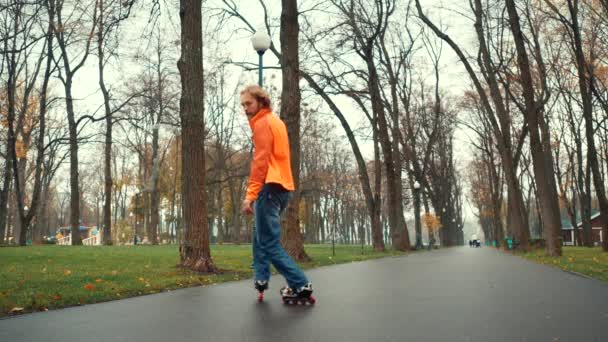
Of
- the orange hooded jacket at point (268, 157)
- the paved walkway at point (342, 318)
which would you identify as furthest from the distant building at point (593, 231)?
the orange hooded jacket at point (268, 157)

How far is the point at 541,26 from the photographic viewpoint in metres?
21.6

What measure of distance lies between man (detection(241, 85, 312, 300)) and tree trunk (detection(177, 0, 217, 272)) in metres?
4.15

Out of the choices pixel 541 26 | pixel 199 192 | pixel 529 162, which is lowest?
pixel 199 192

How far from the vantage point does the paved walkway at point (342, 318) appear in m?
3.36

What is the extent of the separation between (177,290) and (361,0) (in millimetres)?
19590

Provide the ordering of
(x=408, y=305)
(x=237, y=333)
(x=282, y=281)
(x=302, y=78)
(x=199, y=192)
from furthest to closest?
1. (x=302, y=78)
2. (x=199, y=192)
3. (x=282, y=281)
4. (x=408, y=305)
5. (x=237, y=333)

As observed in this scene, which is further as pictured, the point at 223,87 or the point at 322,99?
the point at 223,87

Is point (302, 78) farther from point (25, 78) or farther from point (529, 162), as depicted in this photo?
point (529, 162)

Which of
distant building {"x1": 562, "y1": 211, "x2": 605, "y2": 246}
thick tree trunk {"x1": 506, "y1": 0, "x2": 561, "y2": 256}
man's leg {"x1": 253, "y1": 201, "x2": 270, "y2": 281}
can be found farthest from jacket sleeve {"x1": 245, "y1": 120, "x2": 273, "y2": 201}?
distant building {"x1": 562, "y1": 211, "x2": 605, "y2": 246}

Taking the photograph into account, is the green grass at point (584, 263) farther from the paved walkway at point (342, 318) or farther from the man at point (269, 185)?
the man at point (269, 185)

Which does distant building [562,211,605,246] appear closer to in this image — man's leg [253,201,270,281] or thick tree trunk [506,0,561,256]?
thick tree trunk [506,0,561,256]

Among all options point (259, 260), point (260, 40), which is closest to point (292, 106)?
point (260, 40)

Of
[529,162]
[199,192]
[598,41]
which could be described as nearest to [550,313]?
[199,192]

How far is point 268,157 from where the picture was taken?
4.62 metres
